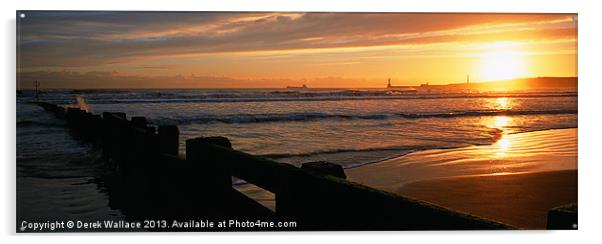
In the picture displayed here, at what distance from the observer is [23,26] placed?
3818mm

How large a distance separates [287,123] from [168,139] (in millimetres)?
1965

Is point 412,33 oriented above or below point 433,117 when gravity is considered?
above

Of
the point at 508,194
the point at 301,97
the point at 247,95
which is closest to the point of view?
the point at 508,194

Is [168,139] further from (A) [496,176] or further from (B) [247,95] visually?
(A) [496,176]

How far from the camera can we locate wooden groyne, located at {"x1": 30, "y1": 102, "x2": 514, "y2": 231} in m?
2.30

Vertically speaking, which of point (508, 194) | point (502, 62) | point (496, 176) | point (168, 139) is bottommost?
point (508, 194)

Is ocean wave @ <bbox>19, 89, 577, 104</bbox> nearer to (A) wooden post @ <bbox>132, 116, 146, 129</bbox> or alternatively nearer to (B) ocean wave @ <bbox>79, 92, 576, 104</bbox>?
(B) ocean wave @ <bbox>79, 92, 576, 104</bbox>

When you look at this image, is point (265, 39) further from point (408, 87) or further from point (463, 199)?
point (463, 199)

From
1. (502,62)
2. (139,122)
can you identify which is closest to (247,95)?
(139,122)

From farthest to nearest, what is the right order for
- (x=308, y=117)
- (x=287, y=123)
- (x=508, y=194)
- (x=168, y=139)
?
(x=287, y=123) → (x=308, y=117) → (x=508, y=194) → (x=168, y=139)

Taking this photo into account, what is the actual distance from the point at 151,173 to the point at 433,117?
2.49m

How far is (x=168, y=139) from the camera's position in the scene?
11.7 feet

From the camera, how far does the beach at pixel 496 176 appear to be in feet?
13.5

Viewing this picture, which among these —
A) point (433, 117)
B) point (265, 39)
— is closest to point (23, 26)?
point (265, 39)
